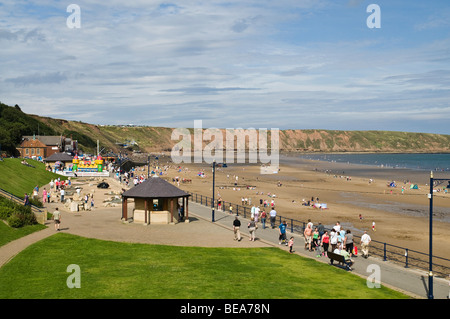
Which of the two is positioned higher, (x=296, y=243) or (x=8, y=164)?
(x=8, y=164)

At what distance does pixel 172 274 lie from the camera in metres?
17.4

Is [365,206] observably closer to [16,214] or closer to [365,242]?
[365,242]

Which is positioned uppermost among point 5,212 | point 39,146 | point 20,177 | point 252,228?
point 39,146

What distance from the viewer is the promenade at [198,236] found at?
17359mm

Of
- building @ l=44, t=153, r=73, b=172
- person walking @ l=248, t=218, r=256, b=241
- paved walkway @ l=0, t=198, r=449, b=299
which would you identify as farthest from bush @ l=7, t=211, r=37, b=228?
building @ l=44, t=153, r=73, b=172

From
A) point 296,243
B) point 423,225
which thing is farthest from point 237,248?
point 423,225

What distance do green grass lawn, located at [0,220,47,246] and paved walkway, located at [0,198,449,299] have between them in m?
0.48

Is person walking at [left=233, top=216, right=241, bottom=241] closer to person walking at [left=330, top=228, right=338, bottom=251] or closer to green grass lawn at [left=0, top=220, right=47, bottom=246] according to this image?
person walking at [left=330, top=228, right=338, bottom=251]

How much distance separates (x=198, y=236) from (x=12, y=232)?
1034 cm

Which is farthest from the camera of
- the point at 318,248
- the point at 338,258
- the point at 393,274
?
the point at 318,248

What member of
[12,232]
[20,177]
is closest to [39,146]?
[20,177]

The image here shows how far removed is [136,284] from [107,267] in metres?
2.84
